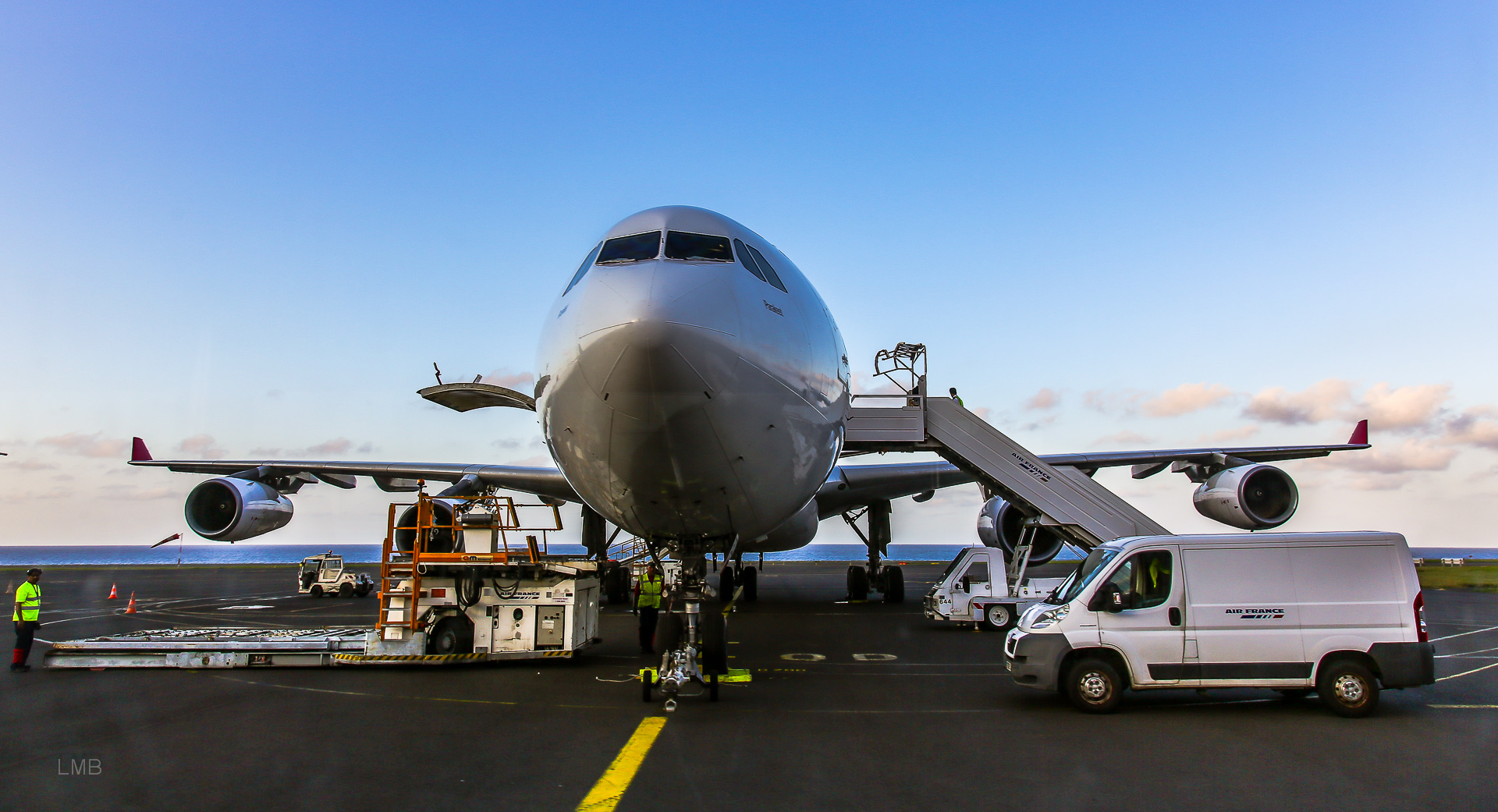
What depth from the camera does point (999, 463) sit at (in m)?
13.3

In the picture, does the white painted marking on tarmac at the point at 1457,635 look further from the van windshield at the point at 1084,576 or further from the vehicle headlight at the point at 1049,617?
the vehicle headlight at the point at 1049,617

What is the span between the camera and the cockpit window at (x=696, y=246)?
623 cm

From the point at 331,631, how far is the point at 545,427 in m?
9.46

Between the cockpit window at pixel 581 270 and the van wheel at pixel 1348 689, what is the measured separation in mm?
7496

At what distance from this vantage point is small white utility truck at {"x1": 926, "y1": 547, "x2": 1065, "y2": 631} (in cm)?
1519

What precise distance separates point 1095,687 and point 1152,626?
0.79 m

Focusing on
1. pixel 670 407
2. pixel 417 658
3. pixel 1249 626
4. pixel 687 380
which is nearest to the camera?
pixel 687 380

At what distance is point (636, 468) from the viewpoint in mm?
5996

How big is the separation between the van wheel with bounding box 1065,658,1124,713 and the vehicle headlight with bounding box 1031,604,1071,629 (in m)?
0.46

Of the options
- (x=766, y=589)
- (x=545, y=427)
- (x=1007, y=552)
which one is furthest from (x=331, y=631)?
(x=766, y=589)

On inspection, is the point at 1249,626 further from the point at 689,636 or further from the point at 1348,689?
the point at 689,636
